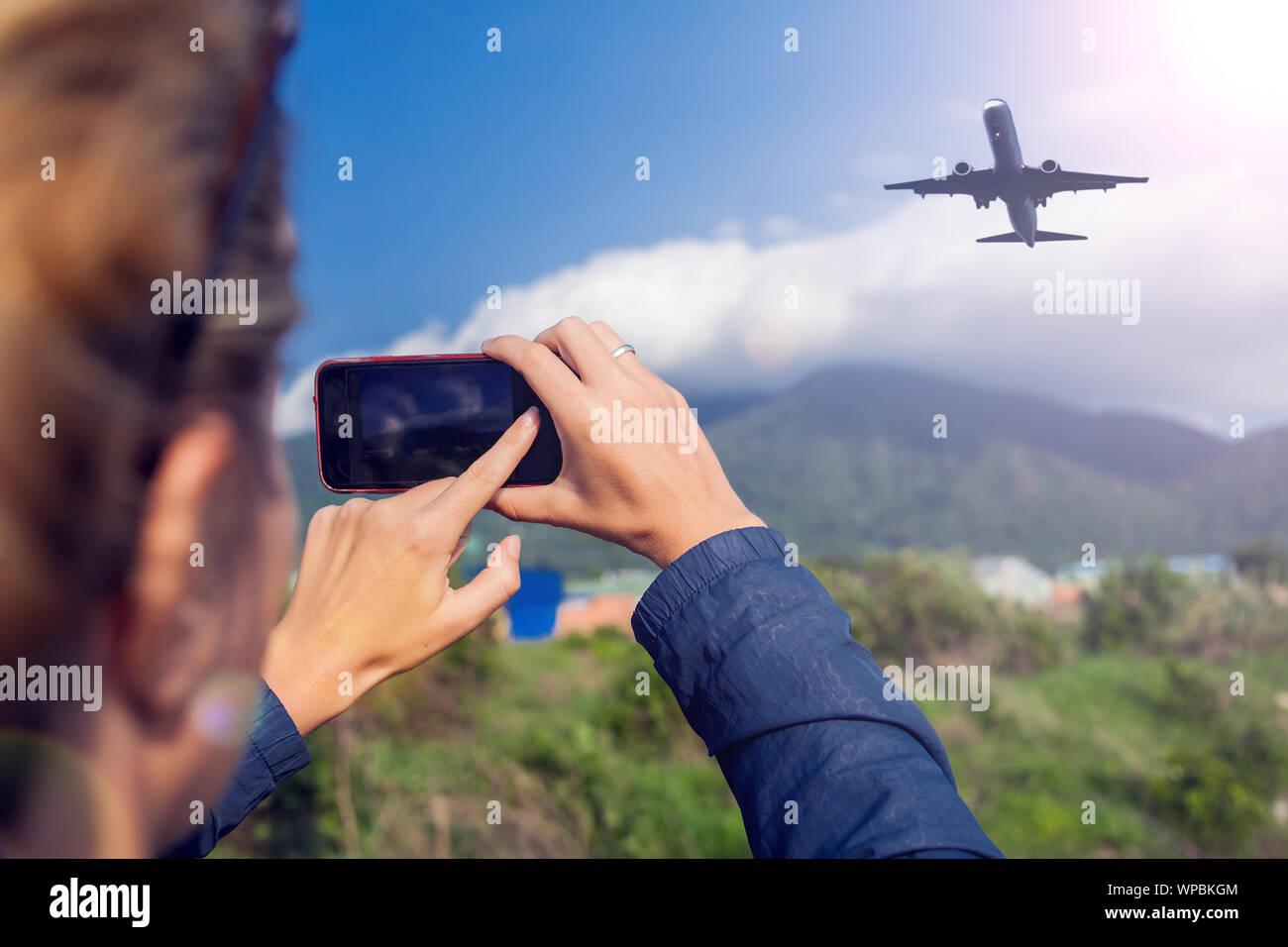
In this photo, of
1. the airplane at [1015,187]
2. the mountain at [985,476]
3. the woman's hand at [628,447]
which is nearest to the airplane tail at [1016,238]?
the airplane at [1015,187]

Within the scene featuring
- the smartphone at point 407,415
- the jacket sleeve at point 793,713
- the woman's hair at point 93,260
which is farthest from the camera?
the smartphone at point 407,415

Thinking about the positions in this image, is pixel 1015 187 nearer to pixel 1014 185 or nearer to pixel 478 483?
pixel 1014 185

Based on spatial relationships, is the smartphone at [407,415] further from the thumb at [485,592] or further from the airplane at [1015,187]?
the airplane at [1015,187]

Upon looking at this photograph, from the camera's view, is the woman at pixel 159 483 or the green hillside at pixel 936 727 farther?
the green hillside at pixel 936 727

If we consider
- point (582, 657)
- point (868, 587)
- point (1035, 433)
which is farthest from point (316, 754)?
point (1035, 433)

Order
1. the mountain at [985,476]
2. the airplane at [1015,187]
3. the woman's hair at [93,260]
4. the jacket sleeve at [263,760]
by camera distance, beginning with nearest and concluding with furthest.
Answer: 1. the woman's hair at [93,260]
2. the jacket sleeve at [263,760]
3. the airplane at [1015,187]
4. the mountain at [985,476]

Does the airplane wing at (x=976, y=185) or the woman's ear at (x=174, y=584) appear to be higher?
the airplane wing at (x=976, y=185)

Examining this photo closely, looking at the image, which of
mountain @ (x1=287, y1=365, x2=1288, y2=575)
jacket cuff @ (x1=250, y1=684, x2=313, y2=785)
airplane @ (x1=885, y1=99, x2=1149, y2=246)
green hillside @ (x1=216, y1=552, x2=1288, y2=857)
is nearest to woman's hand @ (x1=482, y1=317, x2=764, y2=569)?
jacket cuff @ (x1=250, y1=684, x2=313, y2=785)

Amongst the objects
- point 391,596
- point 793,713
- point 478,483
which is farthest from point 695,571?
point 391,596

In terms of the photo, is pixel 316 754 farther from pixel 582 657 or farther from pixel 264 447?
pixel 264 447
